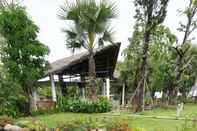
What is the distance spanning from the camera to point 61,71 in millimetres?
20625

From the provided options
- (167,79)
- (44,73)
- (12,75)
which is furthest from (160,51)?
(12,75)

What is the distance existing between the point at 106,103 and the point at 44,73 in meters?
3.77

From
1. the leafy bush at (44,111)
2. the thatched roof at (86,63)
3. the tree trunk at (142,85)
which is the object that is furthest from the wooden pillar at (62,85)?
the tree trunk at (142,85)

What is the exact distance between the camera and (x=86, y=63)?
22.8 m

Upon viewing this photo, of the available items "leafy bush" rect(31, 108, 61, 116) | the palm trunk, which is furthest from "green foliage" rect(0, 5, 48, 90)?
"leafy bush" rect(31, 108, 61, 116)

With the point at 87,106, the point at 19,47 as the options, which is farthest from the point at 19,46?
the point at 87,106

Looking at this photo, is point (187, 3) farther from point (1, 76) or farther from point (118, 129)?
point (118, 129)

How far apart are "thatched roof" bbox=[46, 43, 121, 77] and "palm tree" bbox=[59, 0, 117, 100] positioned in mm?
1934

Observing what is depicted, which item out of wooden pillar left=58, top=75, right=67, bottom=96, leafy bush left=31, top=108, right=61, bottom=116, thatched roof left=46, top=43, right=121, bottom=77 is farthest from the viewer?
wooden pillar left=58, top=75, right=67, bottom=96

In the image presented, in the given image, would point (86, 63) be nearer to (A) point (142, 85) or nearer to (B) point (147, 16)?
(A) point (142, 85)

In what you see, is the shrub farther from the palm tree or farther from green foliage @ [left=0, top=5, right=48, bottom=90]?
the palm tree

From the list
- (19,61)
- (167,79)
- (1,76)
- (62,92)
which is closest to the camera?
(1,76)

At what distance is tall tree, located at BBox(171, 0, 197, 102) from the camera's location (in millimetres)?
23594

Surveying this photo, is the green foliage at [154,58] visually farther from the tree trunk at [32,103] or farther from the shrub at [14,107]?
the shrub at [14,107]
